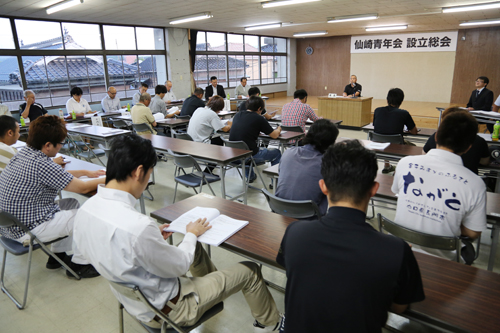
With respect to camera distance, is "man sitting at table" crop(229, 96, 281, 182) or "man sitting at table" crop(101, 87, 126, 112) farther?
"man sitting at table" crop(101, 87, 126, 112)

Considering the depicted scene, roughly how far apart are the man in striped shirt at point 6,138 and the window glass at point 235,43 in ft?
33.0

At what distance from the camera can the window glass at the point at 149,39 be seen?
30.4ft

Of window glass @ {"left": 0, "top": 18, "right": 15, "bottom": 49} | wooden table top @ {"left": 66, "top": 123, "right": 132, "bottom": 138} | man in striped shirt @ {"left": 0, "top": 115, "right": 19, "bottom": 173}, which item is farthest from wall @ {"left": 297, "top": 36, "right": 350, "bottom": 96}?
man in striped shirt @ {"left": 0, "top": 115, "right": 19, "bottom": 173}

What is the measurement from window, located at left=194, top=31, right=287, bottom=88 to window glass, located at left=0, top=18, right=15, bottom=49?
5322 millimetres

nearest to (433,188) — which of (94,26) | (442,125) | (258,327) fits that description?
(442,125)

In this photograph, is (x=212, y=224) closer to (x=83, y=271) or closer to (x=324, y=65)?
(x=83, y=271)

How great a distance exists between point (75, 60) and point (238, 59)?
249 inches

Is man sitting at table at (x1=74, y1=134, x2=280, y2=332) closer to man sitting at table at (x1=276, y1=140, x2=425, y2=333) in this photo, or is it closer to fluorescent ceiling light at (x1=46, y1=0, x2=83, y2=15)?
man sitting at table at (x1=276, y1=140, x2=425, y2=333)

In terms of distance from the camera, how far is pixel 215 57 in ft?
38.3

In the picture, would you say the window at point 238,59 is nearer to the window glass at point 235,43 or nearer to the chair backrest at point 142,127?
the window glass at point 235,43

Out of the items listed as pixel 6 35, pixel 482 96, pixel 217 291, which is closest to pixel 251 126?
pixel 217 291

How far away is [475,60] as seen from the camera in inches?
443

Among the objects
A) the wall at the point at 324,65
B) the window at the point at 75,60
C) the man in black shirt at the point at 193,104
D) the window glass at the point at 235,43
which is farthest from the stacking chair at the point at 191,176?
the wall at the point at 324,65

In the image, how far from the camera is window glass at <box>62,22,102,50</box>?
7.72 metres
